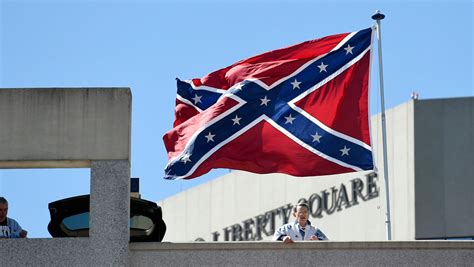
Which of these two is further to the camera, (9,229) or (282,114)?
(282,114)

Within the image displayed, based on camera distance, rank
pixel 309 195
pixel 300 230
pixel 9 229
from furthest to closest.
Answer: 1. pixel 309 195
2. pixel 300 230
3. pixel 9 229

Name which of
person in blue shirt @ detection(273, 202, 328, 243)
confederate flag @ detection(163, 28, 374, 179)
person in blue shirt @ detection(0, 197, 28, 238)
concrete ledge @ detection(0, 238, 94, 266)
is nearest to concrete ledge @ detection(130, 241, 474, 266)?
person in blue shirt @ detection(273, 202, 328, 243)

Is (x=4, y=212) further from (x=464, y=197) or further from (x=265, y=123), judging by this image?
(x=464, y=197)

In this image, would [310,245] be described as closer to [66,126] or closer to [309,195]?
[66,126]

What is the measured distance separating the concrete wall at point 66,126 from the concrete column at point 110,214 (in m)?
0.25

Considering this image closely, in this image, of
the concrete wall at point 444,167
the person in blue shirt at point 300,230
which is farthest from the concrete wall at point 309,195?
the person in blue shirt at point 300,230

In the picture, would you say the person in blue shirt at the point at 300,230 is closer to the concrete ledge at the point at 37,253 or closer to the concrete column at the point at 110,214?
the concrete column at the point at 110,214

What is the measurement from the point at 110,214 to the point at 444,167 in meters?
22.9

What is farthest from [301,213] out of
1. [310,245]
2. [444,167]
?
[444,167]

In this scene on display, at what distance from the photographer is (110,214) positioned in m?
17.5

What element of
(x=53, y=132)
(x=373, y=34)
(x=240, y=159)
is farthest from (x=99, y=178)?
(x=373, y=34)

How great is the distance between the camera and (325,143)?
20047 mm

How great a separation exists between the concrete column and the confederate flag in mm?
1998

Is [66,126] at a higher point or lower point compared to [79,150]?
higher
